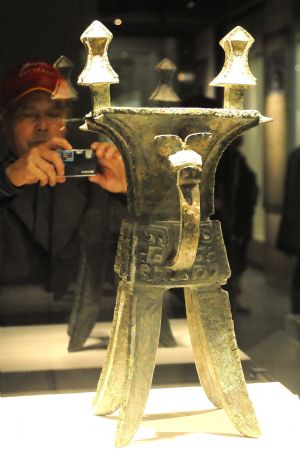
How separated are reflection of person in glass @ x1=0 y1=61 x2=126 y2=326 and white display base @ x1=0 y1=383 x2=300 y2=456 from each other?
0.45m

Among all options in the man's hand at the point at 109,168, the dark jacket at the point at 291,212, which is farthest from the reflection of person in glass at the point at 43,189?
the dark jacket at the point at 291,212

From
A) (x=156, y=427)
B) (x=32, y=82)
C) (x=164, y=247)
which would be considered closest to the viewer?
(x=164, y=247)

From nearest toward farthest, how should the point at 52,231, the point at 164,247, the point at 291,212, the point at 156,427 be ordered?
the point at 164,247, the point at 156,427, the point at 52,231, the point at 291,212

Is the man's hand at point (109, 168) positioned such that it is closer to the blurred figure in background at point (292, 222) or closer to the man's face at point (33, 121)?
the man's face at point (33, 121)

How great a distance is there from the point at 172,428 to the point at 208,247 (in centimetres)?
51

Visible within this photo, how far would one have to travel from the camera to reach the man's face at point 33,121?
2705mm

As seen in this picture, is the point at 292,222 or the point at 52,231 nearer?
the point at 52,231

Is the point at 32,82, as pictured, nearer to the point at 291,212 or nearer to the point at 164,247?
the point at 164,247

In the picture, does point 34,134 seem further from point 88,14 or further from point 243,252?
point 243,252

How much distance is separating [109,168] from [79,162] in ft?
0.36

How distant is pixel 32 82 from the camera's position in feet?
8.88

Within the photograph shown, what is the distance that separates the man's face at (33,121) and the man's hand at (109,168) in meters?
0.14

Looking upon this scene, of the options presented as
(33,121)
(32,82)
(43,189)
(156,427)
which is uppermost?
(32,82)

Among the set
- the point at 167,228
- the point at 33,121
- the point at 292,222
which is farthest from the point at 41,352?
the point at 292,222
